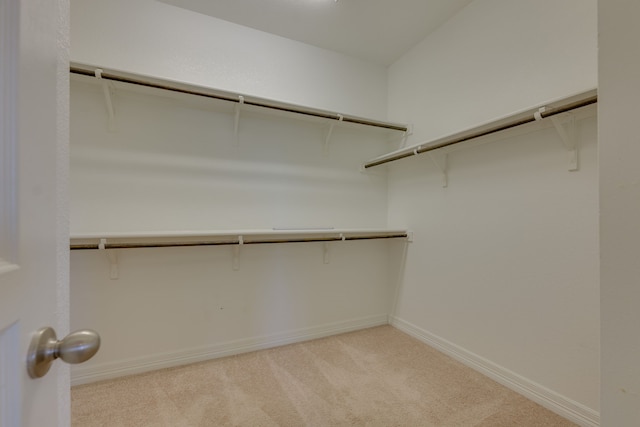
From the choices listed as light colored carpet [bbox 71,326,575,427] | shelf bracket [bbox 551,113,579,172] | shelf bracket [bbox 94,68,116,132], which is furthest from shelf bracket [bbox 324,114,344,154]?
light colored carpet [bbox 71,326,575,427]

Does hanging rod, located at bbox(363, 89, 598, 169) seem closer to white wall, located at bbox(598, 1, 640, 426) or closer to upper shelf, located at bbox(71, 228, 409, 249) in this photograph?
upper shelf, located at bbox(71, 228, 409, 249)

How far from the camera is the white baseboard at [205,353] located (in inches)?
69.7

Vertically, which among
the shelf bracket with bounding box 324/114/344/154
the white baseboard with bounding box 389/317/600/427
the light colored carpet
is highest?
the shelf bracket with bounding box 324/114/344/154

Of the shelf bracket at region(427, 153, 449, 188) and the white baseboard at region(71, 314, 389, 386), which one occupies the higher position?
the shelf bracket at region(427, 153, 449, 188)

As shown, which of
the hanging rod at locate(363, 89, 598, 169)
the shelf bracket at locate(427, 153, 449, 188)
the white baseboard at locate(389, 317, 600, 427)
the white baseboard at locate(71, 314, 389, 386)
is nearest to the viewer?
the hanging rod at locate(363, 89, 598, 169)

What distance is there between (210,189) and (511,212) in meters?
2.04

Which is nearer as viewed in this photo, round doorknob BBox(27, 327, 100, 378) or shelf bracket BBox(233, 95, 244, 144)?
round doorknob BBox(27, 327, 100, 378)

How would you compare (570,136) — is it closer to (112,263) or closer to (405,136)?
(405,136)

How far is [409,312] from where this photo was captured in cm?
247

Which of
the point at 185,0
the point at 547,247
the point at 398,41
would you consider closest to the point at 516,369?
the point at 547,247

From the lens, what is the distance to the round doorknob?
0.36 metres

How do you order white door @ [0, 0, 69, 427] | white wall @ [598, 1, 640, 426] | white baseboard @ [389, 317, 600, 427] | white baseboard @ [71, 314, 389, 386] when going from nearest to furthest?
white door @ [0, 0, 69, 427] → white wall @ [598, 1, 640, 426] → white baseboard @ [389, 317, 600, 427] → white baseboard @ [71, 314, 389, 386]

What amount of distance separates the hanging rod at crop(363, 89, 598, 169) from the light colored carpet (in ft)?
5.04

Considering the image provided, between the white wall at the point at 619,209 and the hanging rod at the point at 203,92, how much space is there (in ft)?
5.78
